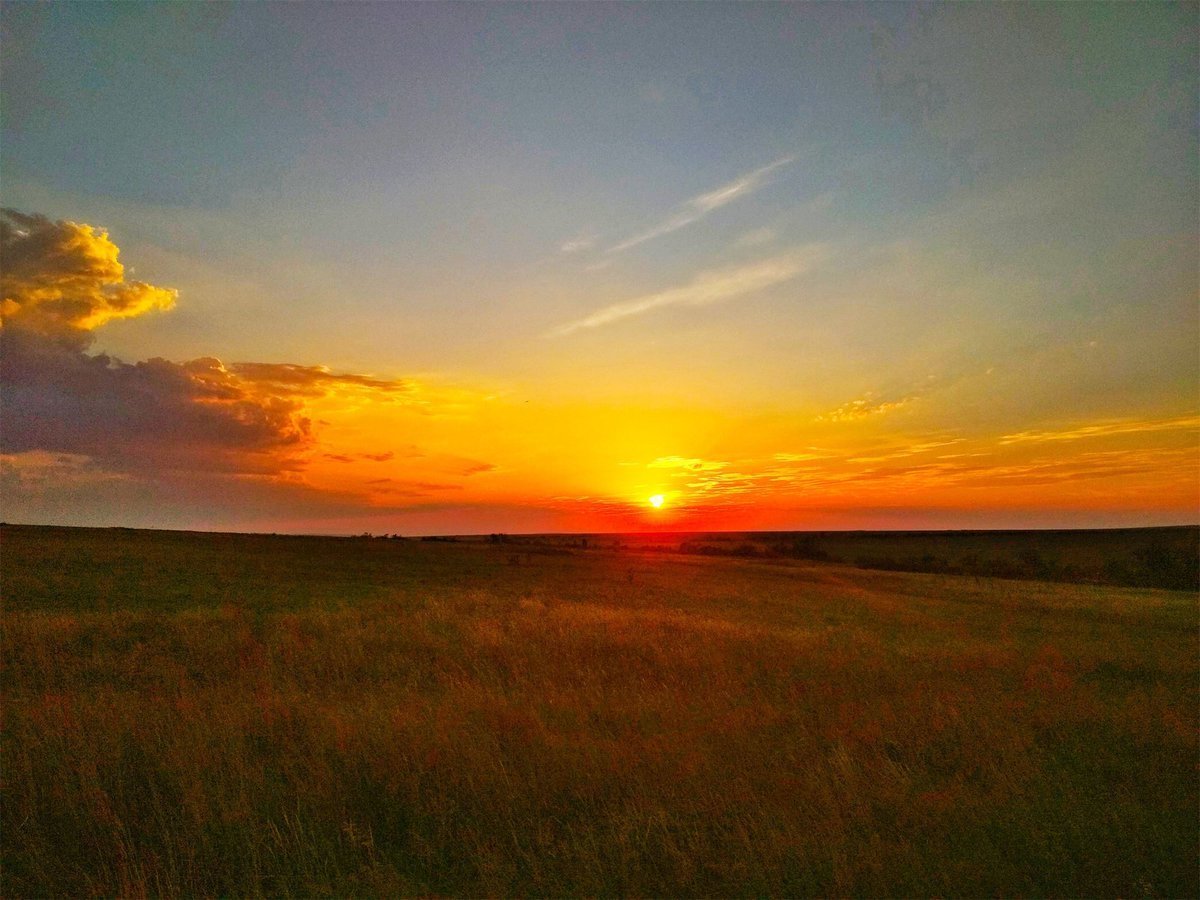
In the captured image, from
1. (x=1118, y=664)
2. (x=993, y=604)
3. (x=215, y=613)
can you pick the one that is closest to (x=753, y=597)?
(x=993, y=604)

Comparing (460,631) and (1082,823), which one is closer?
(1082,823)

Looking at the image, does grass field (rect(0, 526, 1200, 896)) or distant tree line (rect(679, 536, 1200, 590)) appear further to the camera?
distant tree line (rect(679, 536, 1200, 590))

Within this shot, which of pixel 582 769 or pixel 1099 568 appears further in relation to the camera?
pixel 1099 568

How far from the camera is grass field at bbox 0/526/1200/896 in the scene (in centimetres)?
488

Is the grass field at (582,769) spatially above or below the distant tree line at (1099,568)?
above

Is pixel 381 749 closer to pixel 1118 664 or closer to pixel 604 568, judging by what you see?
pixel 1118 664

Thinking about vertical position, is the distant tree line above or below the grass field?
below

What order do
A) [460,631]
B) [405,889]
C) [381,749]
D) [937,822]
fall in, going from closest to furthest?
1. [405,889]
2. [937,822]
3. [381,749]
4. [460,631]

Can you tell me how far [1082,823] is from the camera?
5.46m

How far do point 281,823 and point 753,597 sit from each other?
3134cm

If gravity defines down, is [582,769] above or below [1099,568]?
above

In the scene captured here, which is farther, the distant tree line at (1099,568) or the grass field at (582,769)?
the distant tree line at (1099,568)

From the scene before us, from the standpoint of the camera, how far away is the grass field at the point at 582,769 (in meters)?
4.88

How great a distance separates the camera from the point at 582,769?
6.34 metres
